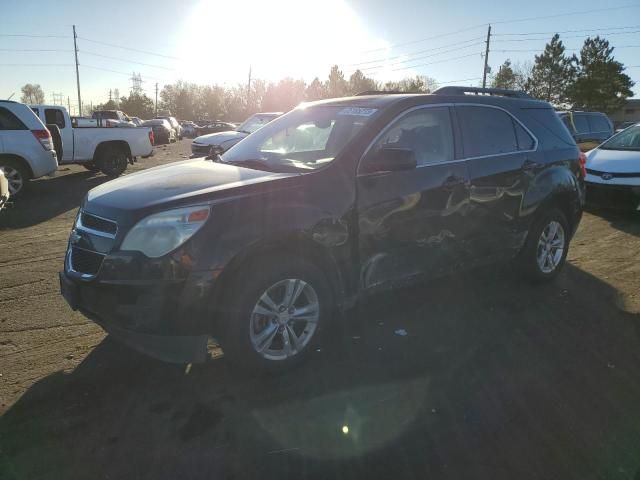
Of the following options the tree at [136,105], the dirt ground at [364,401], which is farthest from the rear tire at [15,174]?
the tree at [136,105]

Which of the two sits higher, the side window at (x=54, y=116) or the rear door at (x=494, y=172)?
the side window at (x=54, y=116)

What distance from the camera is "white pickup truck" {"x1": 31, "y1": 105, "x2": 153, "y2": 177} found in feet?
42.5

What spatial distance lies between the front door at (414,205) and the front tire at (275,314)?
0.46 meters

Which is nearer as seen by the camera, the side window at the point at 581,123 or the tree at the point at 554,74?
the side window at the point at 581,123

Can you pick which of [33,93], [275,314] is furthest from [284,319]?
[33,93]

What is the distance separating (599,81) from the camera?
53.5m

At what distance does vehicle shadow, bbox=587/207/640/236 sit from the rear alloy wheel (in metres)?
11.4

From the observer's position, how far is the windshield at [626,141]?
885 centimetres

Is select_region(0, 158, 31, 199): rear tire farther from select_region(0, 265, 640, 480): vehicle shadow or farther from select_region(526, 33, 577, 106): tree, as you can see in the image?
select_region(526, 33, 577, 106): tree

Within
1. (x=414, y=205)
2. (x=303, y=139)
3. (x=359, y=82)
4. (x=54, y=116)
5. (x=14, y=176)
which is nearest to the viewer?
(x=414, y=205)

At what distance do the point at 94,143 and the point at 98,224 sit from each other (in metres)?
11.5

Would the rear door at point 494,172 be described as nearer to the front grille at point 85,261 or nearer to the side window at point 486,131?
the side window at point 486,131

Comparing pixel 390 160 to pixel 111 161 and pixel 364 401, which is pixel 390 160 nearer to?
pixel 364 401

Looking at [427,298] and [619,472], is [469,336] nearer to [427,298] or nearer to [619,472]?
[427,298]
